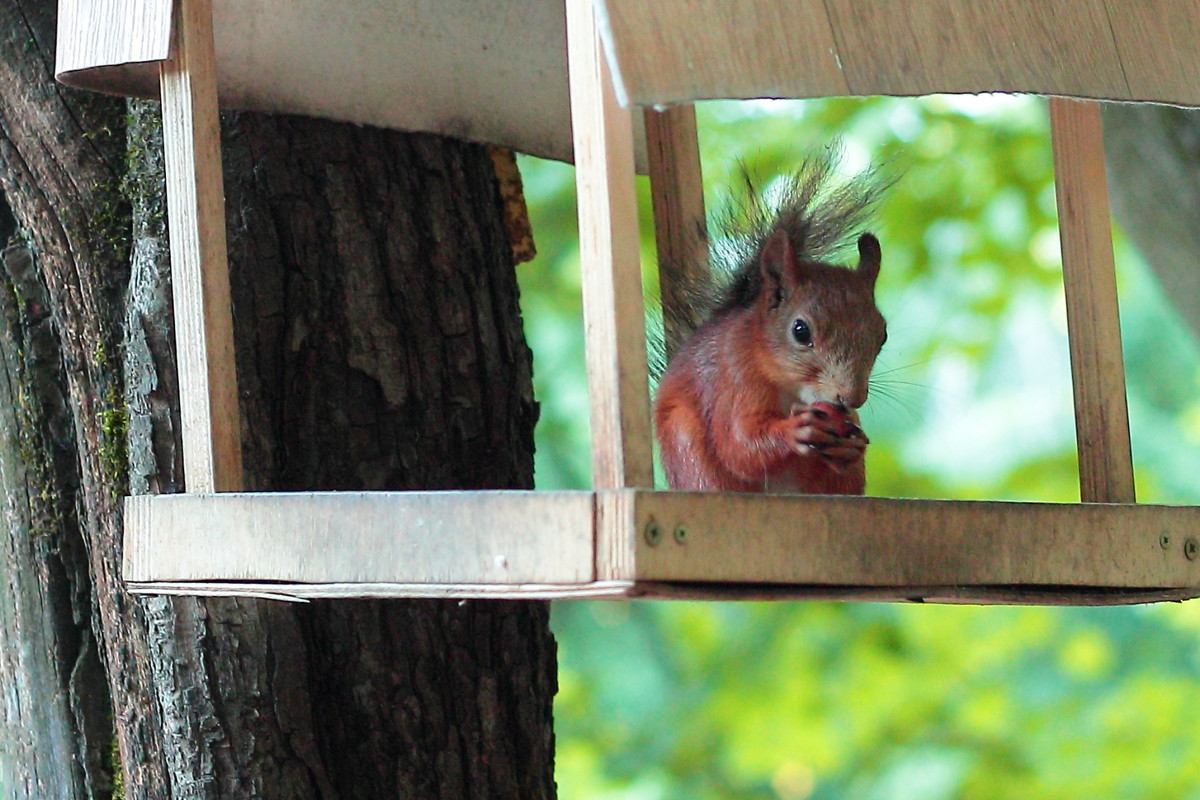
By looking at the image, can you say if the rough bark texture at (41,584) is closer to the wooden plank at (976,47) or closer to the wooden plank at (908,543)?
the wooden plank at (908,543)

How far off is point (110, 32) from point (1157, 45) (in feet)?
3.64

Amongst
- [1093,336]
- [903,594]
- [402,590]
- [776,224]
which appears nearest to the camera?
[402,590]

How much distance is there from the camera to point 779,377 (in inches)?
67.2

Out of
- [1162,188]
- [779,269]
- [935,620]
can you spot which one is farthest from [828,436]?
[935,620]

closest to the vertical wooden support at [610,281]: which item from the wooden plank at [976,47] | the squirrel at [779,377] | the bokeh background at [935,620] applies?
the wooden plank at [976,47]

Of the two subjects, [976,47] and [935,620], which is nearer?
[976,47]

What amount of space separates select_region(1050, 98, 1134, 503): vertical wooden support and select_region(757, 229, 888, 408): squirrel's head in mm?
219

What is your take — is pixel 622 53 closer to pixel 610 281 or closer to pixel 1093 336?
pixel 610 281

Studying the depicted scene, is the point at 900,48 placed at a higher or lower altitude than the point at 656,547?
higher

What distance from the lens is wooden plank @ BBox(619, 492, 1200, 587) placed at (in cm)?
121

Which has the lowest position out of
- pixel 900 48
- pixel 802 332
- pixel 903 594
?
pixel 903 594

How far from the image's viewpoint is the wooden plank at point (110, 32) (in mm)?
1585

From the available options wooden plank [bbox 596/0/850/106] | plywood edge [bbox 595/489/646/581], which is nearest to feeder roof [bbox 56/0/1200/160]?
wooden plank [bbox 596/0/850/106]

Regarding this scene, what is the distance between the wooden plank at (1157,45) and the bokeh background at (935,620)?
2336 mm
